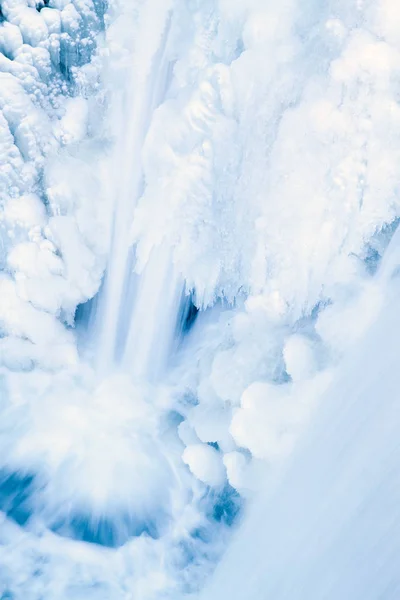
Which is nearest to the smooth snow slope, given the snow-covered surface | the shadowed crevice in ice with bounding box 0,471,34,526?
the snow-covered surface

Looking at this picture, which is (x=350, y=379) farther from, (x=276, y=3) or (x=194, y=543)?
(x=276, y=3)

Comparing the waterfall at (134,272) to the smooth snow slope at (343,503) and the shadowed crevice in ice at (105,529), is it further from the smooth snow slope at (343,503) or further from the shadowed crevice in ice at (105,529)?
the smooth snow slope at (343,503)

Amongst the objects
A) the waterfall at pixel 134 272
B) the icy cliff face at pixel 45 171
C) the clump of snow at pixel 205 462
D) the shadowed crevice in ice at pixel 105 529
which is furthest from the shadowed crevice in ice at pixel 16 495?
the clump of snow at pixel 205 462

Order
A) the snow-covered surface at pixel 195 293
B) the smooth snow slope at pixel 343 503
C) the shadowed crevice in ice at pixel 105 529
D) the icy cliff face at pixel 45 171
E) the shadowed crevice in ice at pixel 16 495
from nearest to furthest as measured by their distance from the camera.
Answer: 1. the smooth snow slope at pixel 343 503
2. the snow-covered surface at pixel 195 293
3. the shadowed crevice in ice at pixel 105 529
4. the shadowed crevice in ice at pixel 16 495
5. the icy cliff face at pixel 45 171

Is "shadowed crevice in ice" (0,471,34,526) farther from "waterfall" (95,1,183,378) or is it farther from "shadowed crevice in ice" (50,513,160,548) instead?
"waterfall" (95,1,183,378)

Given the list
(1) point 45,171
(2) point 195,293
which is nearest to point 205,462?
(2) point 195,293
